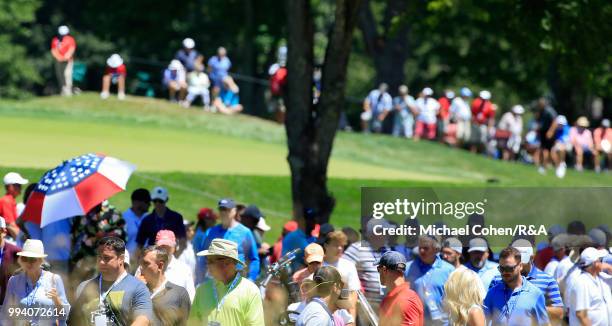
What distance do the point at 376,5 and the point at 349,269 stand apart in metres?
53.0

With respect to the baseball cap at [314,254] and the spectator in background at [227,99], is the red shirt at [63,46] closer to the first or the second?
the spectator in background at [227,99]

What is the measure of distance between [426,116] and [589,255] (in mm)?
25793

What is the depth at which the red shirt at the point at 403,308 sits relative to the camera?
1131 centimetres

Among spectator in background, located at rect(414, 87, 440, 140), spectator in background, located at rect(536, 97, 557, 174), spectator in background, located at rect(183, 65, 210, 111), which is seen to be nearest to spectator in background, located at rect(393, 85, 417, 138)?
spectator in background, located at rect(414, 87, 440, 140)

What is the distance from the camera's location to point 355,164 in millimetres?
32281

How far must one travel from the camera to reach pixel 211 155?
2981 centimetres

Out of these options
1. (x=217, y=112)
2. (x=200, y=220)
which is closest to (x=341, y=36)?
(x=200, y=220)

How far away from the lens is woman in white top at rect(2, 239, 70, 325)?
11.9 m

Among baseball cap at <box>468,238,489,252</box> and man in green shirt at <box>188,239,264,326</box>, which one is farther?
baseball cap at <box>468,238,489,252</box>

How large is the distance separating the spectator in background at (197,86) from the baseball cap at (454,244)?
947 inches

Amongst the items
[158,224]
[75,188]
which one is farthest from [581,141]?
[75,188]

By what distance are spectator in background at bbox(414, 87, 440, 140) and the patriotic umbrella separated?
23094 mm

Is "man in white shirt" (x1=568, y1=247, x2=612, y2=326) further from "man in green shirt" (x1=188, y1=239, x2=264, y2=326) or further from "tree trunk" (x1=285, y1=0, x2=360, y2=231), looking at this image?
"tree trunk" (x1=285, y1=0, x2=360, y2=231)

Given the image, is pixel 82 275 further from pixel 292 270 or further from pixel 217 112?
pixel 217 112
